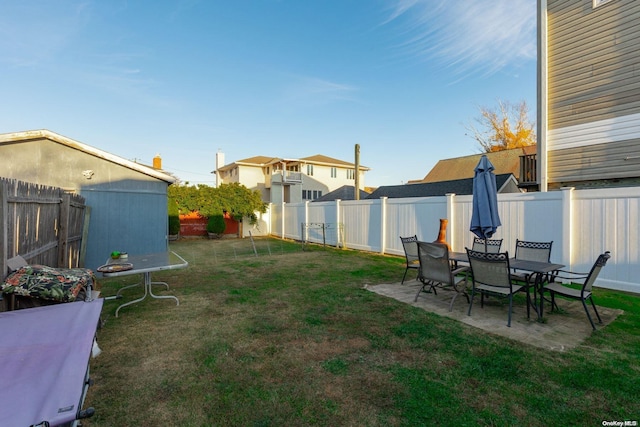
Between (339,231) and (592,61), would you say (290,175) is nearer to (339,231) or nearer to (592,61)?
(339,231)

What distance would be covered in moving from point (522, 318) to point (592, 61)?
8064 millimetres

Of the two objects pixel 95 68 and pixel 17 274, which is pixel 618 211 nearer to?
pixel 17 274

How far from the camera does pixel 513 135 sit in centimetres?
2614

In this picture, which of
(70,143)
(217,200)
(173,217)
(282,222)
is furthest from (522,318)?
(173,217)

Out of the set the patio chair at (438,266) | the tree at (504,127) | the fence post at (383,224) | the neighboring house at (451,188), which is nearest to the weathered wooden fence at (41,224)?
the patio chair at (438,266)

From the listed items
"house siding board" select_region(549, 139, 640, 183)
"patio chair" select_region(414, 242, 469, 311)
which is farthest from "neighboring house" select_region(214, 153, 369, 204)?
"patio chair" select_region(414, 242, 469, 311)

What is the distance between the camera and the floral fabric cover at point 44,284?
2.91 m

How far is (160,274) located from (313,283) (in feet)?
14.7

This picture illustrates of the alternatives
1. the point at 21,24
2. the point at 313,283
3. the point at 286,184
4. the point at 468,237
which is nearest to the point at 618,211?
the point at 468,237

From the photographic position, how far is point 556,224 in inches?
256

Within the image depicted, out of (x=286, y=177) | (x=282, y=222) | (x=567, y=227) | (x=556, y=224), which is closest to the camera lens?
(x=567, y=227)

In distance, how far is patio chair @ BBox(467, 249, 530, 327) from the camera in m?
3.99

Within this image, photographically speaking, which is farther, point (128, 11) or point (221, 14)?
point (221, 14)

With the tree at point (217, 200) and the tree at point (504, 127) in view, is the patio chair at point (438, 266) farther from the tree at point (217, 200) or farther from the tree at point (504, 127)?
the tree at point (504, 127)
